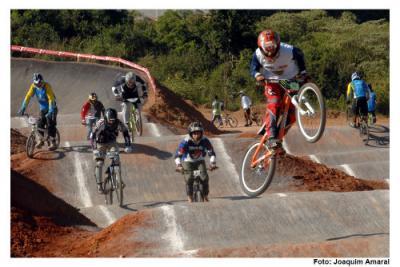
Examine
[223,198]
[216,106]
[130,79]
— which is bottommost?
[223,198]

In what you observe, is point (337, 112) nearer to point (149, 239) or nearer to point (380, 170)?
point (380, 170)

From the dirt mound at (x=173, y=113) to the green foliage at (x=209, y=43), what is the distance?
25.7 ft

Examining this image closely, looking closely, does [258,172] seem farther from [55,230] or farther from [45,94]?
[45,94]

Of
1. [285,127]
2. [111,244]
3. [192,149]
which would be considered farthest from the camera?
[192,149]

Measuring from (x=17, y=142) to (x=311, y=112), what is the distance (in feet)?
57.0

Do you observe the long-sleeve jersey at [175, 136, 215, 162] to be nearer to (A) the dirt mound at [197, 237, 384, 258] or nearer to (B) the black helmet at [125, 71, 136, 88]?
(A) the dirt mound at [197, 237, 384, 258]

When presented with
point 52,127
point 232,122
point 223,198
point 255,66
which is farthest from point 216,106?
point 255,66

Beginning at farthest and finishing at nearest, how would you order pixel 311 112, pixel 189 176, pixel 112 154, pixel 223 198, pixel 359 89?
pixel 359 89 < pixel 223 198 < pixel 112 154 < pixel 189 176 < pixel 311 112

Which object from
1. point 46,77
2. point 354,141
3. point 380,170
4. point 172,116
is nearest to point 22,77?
point 46,77

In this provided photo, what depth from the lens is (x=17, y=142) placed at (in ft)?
88.3

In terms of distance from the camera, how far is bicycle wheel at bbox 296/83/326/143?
11.5 meters

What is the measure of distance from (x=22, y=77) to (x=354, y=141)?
1799 cm

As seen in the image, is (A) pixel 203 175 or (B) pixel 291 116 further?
(A) pixel 203 175

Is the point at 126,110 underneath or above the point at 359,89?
underneath
